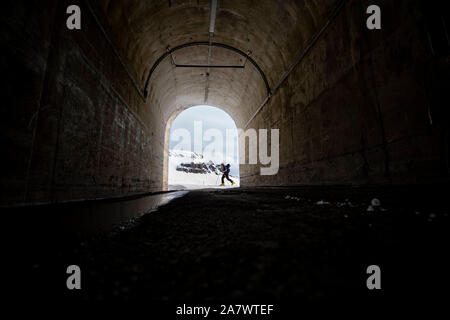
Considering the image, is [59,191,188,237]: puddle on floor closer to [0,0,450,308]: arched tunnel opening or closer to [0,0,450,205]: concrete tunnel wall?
[0,0,450,308]: arched tunnel opening

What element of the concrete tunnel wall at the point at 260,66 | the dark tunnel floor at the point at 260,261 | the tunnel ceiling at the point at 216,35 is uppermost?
the tunnel ceiling at the point at 216,35

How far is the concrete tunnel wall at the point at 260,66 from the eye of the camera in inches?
85.7

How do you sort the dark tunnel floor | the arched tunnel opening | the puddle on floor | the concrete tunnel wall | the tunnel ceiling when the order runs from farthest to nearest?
the tunnel ceiling, the concrete tunnel wall, the puddle on floor, the arched tunnel opening, the dark tunnel floor

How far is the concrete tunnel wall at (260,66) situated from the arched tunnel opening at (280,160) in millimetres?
26

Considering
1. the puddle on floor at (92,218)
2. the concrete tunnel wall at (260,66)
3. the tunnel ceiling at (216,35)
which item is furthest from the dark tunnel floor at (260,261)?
the tunnel ceiling at (216,35)

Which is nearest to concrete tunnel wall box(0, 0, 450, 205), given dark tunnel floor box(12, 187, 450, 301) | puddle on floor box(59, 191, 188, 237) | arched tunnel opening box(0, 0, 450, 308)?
arched tunnel opening box(0, 0, 450, 308)

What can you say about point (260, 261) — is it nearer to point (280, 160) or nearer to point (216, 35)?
point (280, 160)

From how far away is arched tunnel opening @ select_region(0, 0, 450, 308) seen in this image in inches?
32.5

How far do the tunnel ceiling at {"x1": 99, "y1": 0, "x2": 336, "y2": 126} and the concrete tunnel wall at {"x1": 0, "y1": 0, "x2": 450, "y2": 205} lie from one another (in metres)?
0.04

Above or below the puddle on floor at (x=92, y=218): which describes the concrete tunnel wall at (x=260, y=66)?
above

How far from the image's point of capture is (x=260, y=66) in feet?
26.1

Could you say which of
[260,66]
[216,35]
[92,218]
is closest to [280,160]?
[260,66]

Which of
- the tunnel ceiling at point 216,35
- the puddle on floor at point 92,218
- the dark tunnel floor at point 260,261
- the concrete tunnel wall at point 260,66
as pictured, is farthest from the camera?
the tunnel ceiling at point 216,35

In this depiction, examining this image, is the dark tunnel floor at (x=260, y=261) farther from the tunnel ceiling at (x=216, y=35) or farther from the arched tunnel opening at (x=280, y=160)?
the tunnel ceiling at (x=216, y=35)
